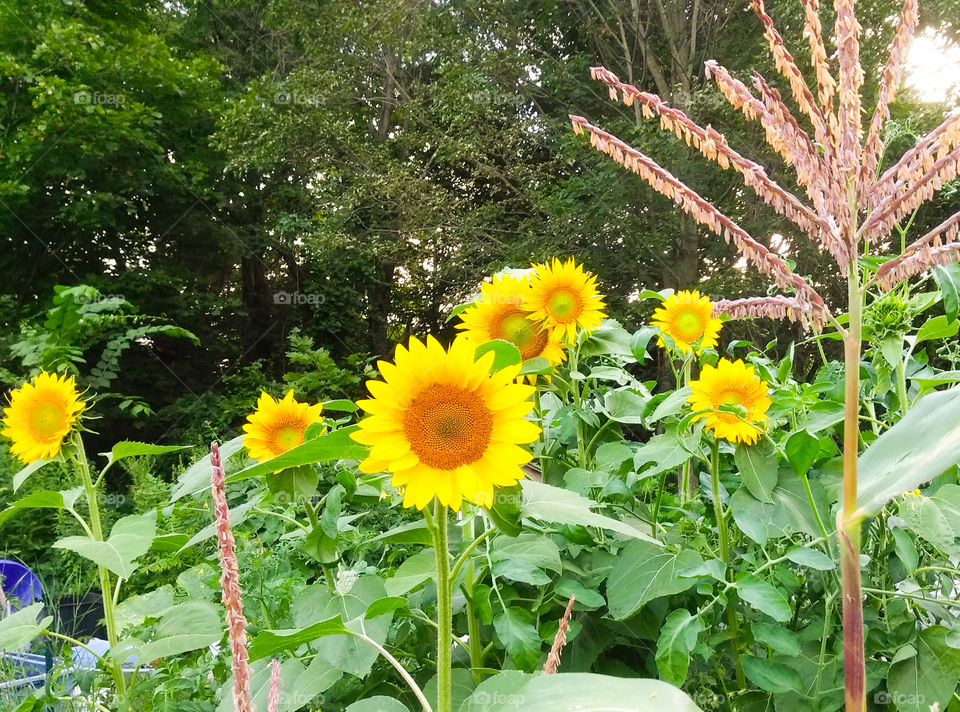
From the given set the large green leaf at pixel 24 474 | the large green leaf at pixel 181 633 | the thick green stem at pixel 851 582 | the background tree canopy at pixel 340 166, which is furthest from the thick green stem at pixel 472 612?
the background tree canopy at pixel 340 166

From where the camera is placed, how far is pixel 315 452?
575mm

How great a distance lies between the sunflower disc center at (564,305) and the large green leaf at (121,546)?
0.64m

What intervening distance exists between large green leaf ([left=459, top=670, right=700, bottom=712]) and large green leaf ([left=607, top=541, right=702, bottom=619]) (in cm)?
34

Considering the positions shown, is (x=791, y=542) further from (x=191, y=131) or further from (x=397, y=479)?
(x=191, y=131)

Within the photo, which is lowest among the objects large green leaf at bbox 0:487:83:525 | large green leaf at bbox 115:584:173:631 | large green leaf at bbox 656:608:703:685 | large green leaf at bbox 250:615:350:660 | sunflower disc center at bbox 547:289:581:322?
large green leaf at bbox 656:608:703:685

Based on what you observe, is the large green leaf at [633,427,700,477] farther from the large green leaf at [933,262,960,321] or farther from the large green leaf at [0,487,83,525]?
the large green leaf at [0,487,83,525]

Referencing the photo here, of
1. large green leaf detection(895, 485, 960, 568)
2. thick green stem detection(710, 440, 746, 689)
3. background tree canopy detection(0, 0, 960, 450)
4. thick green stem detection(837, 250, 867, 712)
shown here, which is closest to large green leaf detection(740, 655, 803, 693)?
thick green stem detection(710, 440, 746, 689)

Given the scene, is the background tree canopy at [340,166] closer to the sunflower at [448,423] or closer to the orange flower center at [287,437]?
the orange flower center at [287,437]

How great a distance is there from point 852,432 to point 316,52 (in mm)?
8504

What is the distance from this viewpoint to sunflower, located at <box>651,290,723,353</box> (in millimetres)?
1180

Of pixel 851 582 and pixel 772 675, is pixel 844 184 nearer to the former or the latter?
pixel 851 582

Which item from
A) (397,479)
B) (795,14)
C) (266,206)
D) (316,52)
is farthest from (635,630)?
(266,206)

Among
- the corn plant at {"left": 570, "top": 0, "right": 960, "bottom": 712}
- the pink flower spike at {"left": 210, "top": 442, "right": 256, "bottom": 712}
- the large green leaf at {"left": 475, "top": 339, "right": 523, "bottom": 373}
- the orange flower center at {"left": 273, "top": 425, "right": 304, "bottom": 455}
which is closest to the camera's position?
the pink flower spike at {"left": 210, "top": 442, "right": 256, "bottom": 712}

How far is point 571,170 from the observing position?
763 cm
